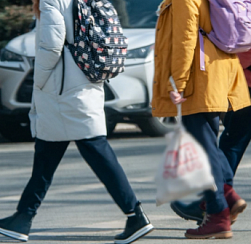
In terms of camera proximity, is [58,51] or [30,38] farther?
[30,38]

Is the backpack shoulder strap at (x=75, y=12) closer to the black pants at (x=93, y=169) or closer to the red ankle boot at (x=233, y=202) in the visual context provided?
the black pants at (x=93, y=169)

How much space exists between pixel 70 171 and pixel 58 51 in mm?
3078

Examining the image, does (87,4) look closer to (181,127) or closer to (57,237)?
(181,127)

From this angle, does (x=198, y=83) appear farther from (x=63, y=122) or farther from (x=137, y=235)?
(x=137, y=235)

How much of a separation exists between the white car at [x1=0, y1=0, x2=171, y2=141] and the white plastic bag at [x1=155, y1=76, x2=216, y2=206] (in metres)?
4.61

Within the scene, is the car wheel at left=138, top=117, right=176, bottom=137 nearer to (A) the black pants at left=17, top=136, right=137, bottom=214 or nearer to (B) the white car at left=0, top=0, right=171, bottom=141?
(B) the white car at left=0, top=0, right=171, bottom=141

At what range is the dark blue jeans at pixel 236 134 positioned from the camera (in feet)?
16.1

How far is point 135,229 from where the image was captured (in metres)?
4.36

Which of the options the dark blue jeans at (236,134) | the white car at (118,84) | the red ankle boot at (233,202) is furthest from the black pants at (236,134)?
the white car at (118,84)

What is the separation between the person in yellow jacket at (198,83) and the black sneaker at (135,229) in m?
0.30

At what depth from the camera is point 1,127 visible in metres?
9.43

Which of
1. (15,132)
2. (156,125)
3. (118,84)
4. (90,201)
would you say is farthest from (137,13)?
(90,201)

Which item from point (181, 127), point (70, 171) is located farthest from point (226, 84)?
point (70, 171)

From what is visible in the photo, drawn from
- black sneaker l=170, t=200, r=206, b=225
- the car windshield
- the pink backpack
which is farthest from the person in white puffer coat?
the car windshield
